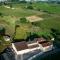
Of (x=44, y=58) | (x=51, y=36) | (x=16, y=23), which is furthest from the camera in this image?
(x=16, y=23)

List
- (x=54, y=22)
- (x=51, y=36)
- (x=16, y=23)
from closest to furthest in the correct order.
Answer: (x=51, y=36) < (x=16, y=23) < (x=54, y=22)

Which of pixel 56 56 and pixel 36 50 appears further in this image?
pixel 36 50

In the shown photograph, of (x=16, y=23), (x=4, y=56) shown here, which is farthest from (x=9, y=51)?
(x=16, y=23)

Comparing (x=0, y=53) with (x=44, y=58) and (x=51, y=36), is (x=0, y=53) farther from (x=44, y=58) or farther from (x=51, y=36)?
(x=51, y=36)

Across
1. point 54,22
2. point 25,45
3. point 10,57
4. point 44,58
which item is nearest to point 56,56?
point 44,58

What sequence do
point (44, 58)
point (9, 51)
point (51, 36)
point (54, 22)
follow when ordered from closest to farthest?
point (44, 58) → point (9, 51) → point (51, 36) → point (54, 22)

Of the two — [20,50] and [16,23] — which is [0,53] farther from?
[16,23]
